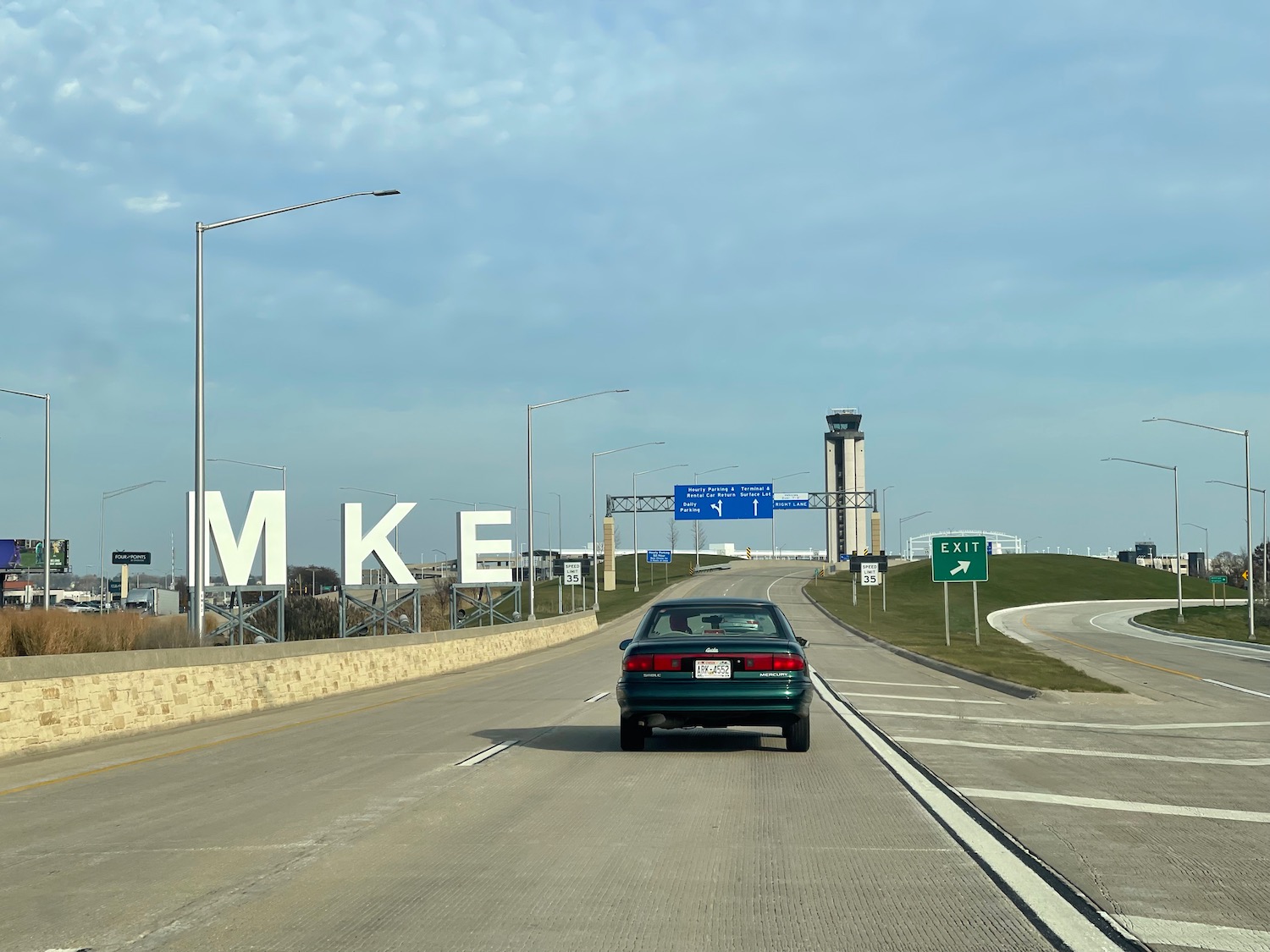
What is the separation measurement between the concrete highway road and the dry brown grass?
5611 mm

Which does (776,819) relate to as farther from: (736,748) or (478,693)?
(478,693)

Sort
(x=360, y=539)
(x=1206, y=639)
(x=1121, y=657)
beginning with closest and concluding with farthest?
(x=1121, y=657) < (x=360, y=539) < (x=1206, y=639)

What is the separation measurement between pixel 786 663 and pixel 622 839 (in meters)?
4.68

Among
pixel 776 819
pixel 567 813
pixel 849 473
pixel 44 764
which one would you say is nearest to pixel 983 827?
pixel 776 819

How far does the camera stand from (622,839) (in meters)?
8.55

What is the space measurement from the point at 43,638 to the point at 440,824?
14930 mm

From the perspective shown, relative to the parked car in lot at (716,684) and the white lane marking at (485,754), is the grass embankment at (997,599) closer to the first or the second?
the parked car in lot at (716,684)

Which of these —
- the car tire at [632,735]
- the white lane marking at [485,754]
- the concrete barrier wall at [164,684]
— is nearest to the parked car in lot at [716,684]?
the car tire at [632,735]

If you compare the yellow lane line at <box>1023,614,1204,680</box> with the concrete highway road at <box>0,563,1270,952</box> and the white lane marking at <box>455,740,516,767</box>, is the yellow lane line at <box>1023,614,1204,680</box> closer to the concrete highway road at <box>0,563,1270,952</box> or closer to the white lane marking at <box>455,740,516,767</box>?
the concrete highway road at <box>0,563,1270,952</box>

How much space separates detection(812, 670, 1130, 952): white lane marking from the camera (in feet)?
19.7

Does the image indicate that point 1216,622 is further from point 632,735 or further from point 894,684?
point 632,735

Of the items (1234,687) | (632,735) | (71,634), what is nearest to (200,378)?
(71,634)

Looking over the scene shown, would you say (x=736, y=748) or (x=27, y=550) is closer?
(x=736, y=748)

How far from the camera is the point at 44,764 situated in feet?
46.0
